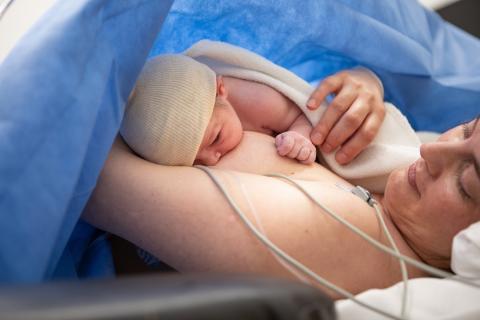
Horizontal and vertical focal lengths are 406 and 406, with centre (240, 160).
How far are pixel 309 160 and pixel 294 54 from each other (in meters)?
0.32

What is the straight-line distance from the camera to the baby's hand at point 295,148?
0.74 m

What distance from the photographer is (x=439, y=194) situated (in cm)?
60

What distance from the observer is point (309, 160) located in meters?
0.76

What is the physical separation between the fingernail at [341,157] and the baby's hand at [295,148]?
0.23ft

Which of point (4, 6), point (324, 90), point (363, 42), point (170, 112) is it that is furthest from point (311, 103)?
point (4, 6)

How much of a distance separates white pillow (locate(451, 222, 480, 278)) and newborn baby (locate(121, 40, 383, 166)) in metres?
0.29

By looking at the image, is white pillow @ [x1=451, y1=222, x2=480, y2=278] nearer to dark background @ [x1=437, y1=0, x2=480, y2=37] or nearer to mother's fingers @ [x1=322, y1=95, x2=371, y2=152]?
mother's fingers @ [x1=322, y1=95, x2=371, y2=152]

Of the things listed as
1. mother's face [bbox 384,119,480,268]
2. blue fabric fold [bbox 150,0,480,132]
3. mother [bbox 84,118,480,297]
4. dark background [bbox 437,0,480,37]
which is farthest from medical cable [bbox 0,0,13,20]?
dark background [bbox 437,0,480,37]

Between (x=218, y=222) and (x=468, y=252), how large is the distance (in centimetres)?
33

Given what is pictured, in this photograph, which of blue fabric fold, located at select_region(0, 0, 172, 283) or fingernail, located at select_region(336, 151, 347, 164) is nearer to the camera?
blue fabric fold, located at select_region(0, 0, 172, 283)

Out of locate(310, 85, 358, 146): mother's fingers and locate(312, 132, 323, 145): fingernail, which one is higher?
locate(310, 85, 358, 146): mother's fingers

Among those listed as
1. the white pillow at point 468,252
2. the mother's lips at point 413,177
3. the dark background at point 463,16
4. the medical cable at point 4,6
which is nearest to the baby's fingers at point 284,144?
the mother's lips at point 413,177

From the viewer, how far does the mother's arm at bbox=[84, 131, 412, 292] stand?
0.55 metres

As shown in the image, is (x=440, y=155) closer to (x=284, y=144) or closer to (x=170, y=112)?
(x=284, y=144)
